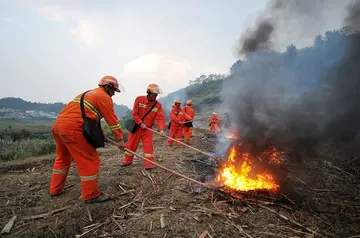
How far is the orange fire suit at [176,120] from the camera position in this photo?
9.71 metres

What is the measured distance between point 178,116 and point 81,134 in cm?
618

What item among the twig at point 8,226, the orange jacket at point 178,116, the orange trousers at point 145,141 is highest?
the orange jacket at point 178,116

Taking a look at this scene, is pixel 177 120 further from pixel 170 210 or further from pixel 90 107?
pixel 170 210

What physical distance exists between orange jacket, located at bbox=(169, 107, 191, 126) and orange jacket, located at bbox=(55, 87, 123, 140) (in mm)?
5518

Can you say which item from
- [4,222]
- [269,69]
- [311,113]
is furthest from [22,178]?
[311,113]

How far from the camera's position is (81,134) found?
391 cm

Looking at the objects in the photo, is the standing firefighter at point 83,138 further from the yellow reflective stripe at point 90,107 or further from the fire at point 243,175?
the fire at point 243,175

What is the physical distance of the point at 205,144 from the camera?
435 inches

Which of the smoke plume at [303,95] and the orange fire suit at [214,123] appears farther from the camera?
the orange fire suit at [214,123]

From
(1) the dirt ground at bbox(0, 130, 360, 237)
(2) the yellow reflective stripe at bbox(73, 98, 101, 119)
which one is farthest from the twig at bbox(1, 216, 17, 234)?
(2) the yellow reflective stripe at bbox(73, 98, 101, 119)

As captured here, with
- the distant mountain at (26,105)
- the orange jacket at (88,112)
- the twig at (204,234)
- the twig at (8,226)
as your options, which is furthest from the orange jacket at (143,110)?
the distant mountain at (26,105)

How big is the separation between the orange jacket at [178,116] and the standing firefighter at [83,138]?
540 centimetres

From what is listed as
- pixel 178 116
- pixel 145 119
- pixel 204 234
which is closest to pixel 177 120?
pixel 178 116

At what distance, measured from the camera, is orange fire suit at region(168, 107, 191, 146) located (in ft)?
31.9
